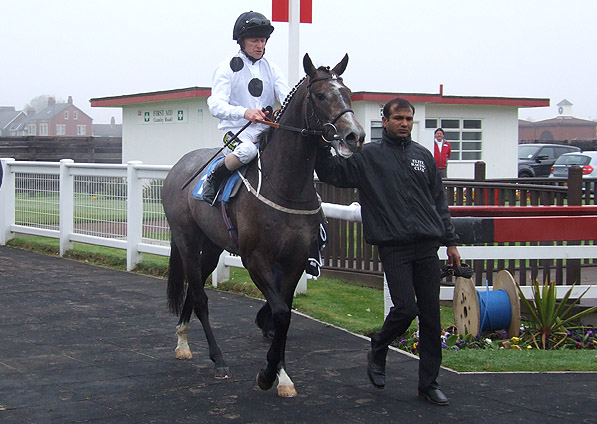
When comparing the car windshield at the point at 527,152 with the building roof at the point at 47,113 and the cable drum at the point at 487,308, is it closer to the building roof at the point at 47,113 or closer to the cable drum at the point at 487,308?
the cable drum at the point at 487,308

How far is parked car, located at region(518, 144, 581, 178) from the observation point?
1378 inches

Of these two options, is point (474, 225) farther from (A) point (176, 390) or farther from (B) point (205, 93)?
(B) point (205, 93)

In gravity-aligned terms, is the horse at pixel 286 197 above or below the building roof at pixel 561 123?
below

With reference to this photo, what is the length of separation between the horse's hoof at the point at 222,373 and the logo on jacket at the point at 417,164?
6.56 ft

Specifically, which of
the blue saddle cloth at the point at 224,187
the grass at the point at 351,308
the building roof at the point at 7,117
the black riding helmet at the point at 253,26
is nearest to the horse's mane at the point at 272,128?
the blue saddle cloth at the point at 224,187

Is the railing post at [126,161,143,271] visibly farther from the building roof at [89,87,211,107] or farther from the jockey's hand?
the building roof at [89,87,211,107]

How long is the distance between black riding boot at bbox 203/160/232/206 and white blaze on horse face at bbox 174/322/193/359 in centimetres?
115

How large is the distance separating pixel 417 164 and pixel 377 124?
78.2 feet

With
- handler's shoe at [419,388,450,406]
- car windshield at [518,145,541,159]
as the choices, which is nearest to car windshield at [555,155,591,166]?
car windshield at [518,145,541,159]

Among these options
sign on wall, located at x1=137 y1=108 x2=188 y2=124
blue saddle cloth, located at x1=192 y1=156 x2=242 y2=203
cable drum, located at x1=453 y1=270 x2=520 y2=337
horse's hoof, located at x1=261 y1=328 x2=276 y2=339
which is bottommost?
horse's hoof, located at x1=261 y1=328 x2=276 y2=339

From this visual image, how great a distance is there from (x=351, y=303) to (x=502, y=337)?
6.21 ft

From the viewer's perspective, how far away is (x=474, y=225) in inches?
275

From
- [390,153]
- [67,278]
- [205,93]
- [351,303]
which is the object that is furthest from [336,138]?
[205,93]

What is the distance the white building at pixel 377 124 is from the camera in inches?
1118
